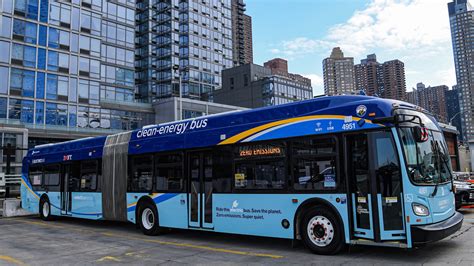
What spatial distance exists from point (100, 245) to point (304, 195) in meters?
5.62

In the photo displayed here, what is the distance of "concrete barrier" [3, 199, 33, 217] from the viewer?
1970cm

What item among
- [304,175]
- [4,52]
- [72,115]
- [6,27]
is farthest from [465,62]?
[4,52]

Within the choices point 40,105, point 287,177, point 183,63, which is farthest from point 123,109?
point 287,177

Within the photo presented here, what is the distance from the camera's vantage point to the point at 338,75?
42.8 metres

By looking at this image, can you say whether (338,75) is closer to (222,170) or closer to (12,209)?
(12,209)

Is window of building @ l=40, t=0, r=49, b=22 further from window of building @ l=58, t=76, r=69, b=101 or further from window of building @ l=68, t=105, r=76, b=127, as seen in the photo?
window of building @ l=68, t=105, r=76, b=127

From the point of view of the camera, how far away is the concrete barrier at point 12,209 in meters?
19.7

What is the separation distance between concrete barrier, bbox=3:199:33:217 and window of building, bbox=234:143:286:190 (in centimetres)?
1502

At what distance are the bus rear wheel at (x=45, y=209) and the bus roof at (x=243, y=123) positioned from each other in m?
3.90

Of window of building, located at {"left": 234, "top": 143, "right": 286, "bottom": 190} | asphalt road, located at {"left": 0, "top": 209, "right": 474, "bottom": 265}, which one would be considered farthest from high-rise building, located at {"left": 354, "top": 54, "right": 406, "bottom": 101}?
window of building, located at {"left": 234, "top": 143, "right": 286, "bottom": 190}

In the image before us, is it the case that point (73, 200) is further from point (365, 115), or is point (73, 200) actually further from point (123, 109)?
point (123, 109)

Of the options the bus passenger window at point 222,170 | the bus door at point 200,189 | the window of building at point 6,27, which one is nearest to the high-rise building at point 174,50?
the window of building at point 6,27

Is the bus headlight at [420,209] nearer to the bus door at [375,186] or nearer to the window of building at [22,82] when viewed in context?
the bus door at [375,186]

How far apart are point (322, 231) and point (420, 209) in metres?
1.95
